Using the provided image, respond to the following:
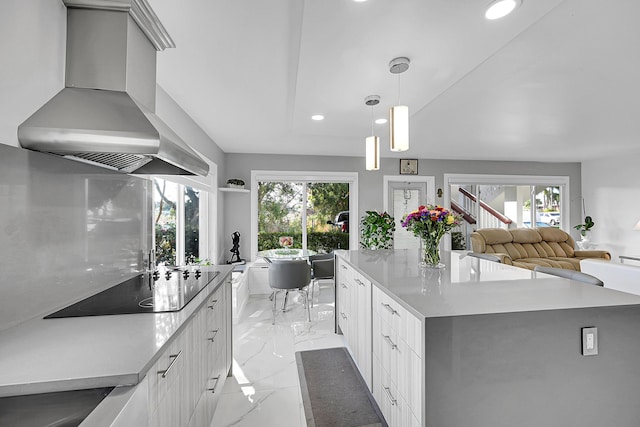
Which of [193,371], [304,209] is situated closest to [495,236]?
[304,209]

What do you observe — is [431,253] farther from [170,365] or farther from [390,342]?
[170,365]

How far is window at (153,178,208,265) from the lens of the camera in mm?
2955

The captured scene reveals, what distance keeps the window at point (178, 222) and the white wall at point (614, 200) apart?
24.6ft

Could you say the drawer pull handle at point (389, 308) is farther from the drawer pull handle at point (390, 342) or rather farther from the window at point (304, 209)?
the window at point (304, 209)

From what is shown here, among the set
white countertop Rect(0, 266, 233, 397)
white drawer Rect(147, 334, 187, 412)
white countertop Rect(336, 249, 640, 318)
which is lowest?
white drawer Rect(147, 334, 187, 412)

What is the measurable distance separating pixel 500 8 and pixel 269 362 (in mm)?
2904

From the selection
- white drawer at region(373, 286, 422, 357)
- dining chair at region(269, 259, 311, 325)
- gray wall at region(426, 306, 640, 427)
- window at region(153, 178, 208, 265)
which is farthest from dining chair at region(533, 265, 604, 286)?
window at region(153, 178, 208, 265)

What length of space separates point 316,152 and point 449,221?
3.60 metres

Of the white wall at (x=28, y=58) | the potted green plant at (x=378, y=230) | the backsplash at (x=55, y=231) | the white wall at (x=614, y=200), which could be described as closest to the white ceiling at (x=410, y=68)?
the white wall at (x=28, y=58)

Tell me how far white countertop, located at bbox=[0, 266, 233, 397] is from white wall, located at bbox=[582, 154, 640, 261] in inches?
304

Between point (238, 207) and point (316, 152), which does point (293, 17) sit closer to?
point (316, 152)

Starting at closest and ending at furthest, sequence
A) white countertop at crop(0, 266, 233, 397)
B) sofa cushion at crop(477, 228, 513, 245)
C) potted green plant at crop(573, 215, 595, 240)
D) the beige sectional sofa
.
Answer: white countertop at crop(0, 266, 233, 397)
the beige sectional sofa
sofa cushion at crop(477, 228, 513, 245)
potted green plant at crop(573, 215, 595, 240)

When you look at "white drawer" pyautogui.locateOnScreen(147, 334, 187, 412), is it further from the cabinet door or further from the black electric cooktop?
the cabinet door

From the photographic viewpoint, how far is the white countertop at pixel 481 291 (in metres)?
1.28
